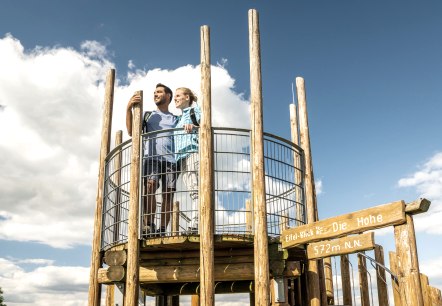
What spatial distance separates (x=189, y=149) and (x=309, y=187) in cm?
288

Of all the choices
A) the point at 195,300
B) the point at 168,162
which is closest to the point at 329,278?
the point at 195,300

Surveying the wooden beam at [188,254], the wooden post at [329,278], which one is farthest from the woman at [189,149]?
the wooden post at [329,278]

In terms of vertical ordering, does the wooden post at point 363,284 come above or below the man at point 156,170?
below

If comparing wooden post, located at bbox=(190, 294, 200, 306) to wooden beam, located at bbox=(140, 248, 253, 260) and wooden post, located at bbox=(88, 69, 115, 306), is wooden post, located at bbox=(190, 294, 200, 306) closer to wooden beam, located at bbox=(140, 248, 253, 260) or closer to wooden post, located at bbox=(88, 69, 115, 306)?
wooden post, located at bbox=(88, 69, 115, 306)

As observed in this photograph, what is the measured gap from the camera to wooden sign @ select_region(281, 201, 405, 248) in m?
6.75

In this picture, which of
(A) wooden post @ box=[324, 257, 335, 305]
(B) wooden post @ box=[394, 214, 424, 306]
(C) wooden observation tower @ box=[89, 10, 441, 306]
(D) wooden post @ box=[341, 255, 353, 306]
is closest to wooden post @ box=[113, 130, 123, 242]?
(C) wooden observation tower @ box=[89, 10, 441, 306]

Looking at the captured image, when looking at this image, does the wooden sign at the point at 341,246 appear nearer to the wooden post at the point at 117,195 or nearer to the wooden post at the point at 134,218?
the wooden post at the point at 134,218

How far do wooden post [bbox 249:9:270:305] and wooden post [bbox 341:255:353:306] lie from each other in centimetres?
592

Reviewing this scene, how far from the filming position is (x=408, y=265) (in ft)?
21.0

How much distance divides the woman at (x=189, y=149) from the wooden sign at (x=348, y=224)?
165 cm

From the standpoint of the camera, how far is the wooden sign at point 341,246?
293 inches

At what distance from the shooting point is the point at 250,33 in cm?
924

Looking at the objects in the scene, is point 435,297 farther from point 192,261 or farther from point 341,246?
point 192,261

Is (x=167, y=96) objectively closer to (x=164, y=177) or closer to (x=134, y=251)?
(x=164, y=177)
